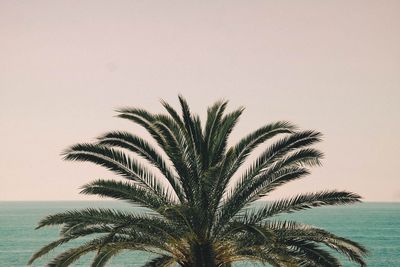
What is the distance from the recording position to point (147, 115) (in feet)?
44.3

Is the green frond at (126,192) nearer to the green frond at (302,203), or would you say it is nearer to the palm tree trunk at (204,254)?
the palm tree trunk at (204,254)

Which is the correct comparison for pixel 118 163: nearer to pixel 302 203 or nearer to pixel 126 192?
pixel 126 192

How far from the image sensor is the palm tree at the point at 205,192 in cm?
1332

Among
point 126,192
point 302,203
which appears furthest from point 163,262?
point 302,203

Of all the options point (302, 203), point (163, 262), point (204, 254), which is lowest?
point (163, 262)

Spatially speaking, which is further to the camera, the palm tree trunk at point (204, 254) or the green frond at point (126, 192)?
the palm tree trunk at point (204, 254)

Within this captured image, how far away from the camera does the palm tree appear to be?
13320mm

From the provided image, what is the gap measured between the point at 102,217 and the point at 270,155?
149 inches

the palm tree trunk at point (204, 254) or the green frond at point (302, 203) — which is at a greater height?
the green frond at point (302, 203)

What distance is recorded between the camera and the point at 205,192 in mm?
13141

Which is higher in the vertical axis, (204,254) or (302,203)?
(302,203)

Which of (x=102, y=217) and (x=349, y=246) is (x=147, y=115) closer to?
(x=102, y=217)

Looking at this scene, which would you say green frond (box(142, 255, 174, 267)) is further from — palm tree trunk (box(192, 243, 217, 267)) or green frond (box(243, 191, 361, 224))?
green frond (box(243, 191, 361, 224))

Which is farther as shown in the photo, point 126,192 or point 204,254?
point 204,254
